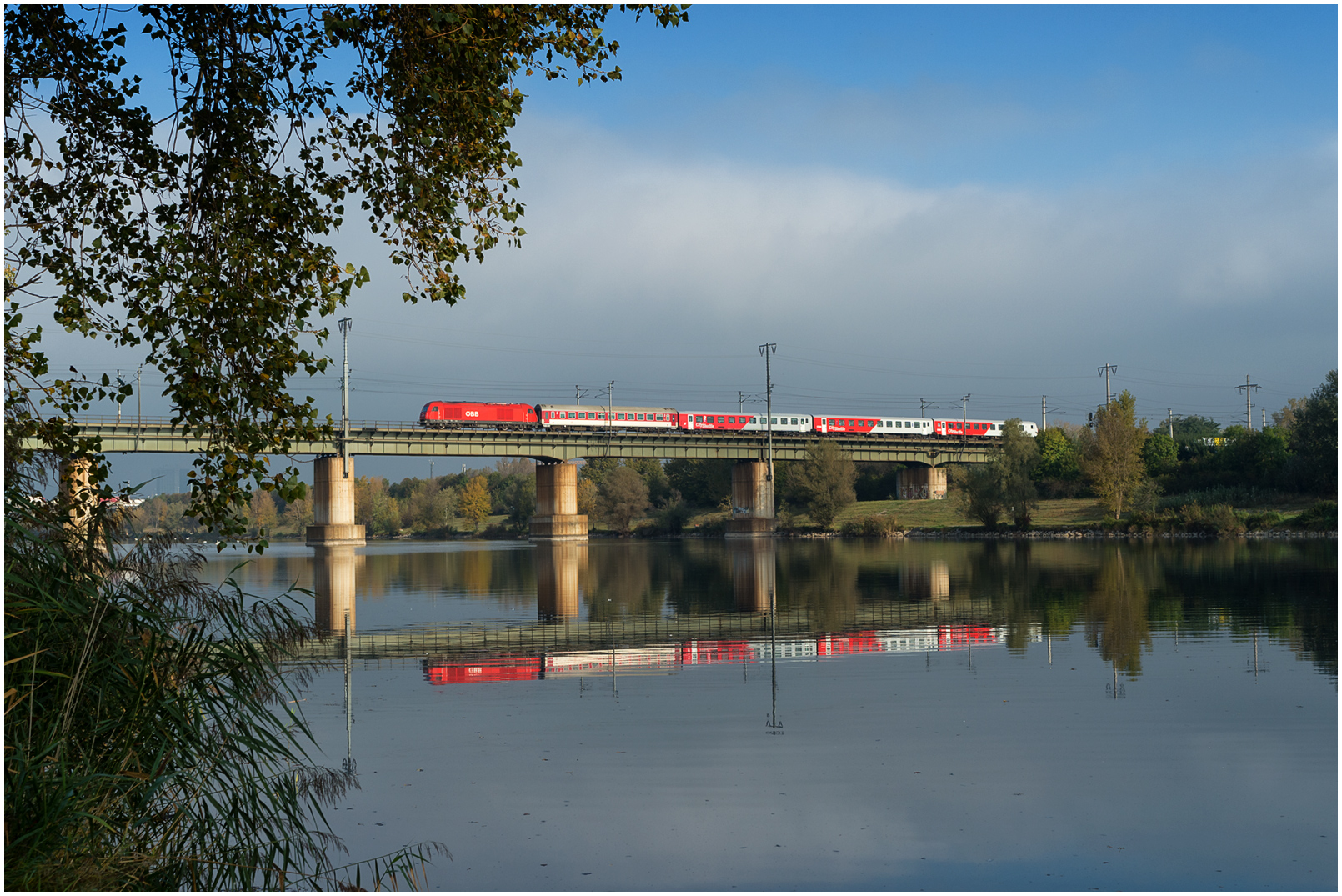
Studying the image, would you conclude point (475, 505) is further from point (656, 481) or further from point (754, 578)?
point (754, 578)

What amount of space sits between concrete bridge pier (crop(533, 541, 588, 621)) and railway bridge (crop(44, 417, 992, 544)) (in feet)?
54.7

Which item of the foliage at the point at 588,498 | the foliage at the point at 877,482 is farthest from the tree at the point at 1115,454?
the foliage at the point at 588,498

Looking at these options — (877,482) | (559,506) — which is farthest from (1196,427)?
(559,506)

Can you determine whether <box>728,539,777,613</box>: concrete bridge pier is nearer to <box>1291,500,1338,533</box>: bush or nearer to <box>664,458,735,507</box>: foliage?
<box>1291,500,1338,533</box>: bush

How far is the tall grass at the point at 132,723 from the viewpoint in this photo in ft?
17.9

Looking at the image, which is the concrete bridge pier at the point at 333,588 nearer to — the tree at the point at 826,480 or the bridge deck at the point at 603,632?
the bridge deck at the point at 603,632

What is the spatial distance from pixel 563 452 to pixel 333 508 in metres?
18.2

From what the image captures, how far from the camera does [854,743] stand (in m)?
10.6

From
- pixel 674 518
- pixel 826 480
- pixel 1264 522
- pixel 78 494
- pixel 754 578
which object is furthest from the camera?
pixel 674 518

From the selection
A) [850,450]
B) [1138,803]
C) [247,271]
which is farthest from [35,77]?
[850,450]

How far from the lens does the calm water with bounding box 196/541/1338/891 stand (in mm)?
7344

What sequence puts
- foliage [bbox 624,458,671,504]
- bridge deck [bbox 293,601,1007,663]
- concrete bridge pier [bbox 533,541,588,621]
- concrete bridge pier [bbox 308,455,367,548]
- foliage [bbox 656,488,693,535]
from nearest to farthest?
bridge deck [bbox 293,601,1007,663] < concrete bridge pier [bbox 533,541,588,621] < concrete bridge pier [bbox 308,455,367,548] < foliage [bbox 656,488,693,535] < foliage [bbox 624,458,671,504]

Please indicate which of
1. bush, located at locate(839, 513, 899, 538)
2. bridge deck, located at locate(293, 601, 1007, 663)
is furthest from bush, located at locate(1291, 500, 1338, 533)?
bridge deck, located at locate(293, 601, 1007, 663)

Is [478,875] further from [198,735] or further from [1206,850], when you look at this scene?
[1206,850]
